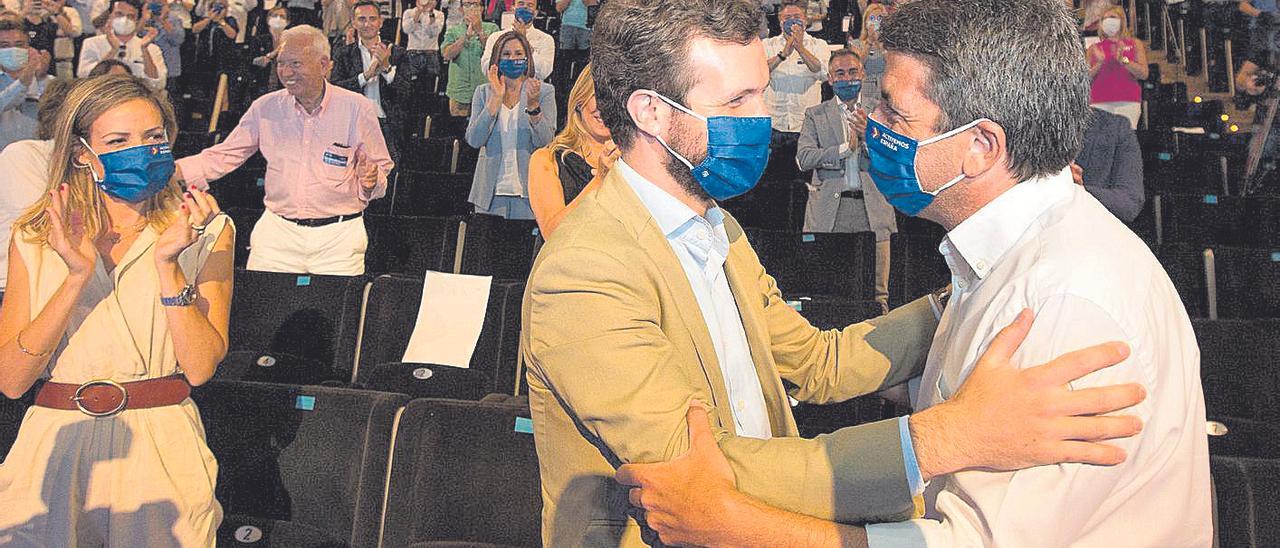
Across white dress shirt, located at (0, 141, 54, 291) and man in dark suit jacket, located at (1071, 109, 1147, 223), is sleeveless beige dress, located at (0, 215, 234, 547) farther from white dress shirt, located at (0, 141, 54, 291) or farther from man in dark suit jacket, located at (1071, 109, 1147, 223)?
man in dark suit jacket, located at (1071, 109, 1147, 223)

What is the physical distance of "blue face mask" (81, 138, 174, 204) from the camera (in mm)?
2475

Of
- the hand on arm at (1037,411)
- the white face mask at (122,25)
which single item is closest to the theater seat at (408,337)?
the hand on arm at (1037,411)

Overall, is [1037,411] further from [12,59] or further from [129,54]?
[129,54]

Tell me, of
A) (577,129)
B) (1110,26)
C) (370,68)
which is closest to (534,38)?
(370,68)

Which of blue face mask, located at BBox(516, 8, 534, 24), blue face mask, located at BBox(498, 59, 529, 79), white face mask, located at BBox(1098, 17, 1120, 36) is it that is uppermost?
white face mask, located at BBox(1098, 17, 1120, 36)

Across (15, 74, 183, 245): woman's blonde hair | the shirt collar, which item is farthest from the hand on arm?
(15, 74, 183, 245): woman's blonde hair

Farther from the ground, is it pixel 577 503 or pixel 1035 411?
pixel 1035 411

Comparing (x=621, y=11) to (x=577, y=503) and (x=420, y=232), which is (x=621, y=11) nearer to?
(x=577, y=503)

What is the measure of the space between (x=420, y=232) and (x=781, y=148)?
276cm

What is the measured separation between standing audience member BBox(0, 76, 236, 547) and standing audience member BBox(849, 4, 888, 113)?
4445 millimetres

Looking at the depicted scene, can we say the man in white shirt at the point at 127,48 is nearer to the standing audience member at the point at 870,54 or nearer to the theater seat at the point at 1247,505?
the standing audience member at the point at 870,54

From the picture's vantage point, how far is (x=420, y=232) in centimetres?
596

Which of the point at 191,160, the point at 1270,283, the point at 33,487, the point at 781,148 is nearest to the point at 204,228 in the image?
the point at 33,487

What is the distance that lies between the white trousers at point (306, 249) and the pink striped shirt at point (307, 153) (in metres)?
0.09
